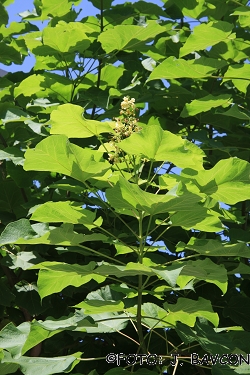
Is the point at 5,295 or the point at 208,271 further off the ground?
the point at 208,271

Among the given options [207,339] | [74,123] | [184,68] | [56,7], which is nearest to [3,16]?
[56,7]

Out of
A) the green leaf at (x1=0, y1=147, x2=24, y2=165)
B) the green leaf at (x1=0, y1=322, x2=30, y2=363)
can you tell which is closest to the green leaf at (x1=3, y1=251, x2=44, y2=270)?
the green leaf at (x1=0, y1=147, x2=24, y2=165)

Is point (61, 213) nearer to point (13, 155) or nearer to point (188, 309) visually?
point (188, 309)

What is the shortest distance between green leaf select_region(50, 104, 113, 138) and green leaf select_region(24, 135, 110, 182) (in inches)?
3.8

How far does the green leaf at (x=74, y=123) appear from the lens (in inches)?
54.4

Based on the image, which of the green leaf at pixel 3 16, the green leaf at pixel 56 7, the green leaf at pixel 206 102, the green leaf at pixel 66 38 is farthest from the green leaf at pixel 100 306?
the green leaf at pixel 3 16

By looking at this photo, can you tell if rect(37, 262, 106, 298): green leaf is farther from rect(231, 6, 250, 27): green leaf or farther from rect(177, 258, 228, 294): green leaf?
rect(231, 6, 250, 27): green leaf

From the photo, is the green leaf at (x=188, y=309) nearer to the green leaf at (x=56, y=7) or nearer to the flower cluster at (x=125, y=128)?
the flower cluster at (x=125, y=128)

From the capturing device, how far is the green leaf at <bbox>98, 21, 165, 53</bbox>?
210 centimetres

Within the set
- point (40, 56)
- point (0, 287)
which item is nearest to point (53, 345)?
point (0, 287)

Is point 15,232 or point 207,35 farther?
point 207,35

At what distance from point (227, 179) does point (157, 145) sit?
0.58 ft

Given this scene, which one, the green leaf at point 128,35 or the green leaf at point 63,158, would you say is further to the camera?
the green leaf at point 128,35

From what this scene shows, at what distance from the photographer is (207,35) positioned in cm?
202
